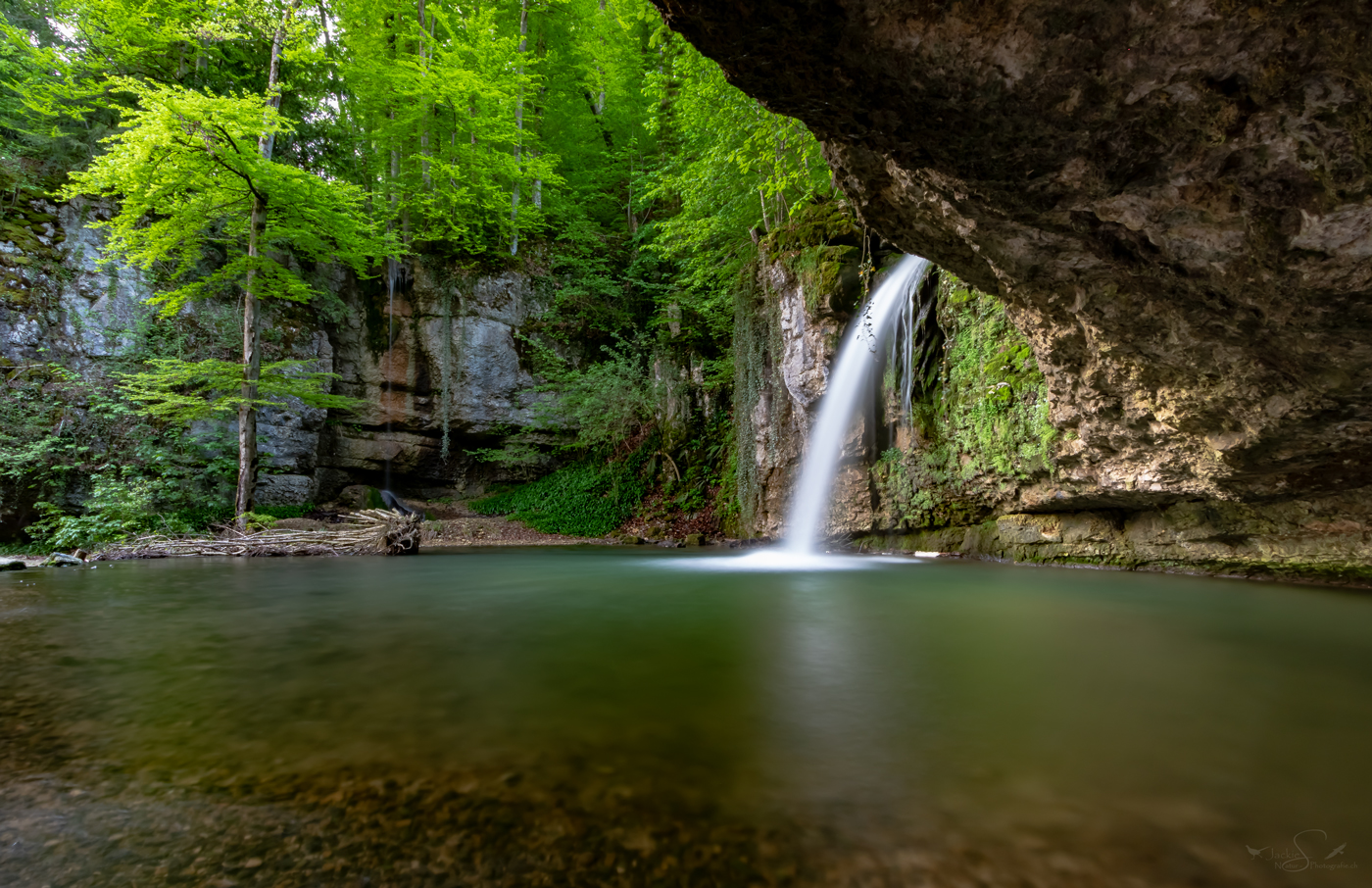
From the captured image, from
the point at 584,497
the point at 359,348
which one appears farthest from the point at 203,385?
the point at 584,497

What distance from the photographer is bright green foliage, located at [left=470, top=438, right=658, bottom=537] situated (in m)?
14.9

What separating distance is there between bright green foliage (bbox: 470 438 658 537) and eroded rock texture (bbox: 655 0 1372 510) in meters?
11.8

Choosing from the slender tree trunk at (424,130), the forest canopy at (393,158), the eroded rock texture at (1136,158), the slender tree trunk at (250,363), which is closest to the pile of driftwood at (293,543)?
the slender tree trunk at (250,363)

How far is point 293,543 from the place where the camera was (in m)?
9.82

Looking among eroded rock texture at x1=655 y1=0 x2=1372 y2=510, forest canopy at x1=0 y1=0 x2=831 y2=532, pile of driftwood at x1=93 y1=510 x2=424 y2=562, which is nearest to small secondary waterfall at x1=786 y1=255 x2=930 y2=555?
forest canopy at x1=0 y1=0 x2=831 y2=532

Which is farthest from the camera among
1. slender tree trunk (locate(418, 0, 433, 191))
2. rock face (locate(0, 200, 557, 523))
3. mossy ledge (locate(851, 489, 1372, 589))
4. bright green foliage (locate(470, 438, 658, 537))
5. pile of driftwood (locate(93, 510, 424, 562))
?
slender tree trunk (locate(418, 0, 433, 191))

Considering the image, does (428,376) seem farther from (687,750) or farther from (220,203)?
(687,750)

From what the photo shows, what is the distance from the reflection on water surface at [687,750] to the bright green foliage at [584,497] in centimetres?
1074

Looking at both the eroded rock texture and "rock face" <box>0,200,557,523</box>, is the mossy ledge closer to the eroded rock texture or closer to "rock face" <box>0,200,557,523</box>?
the eroded rock texture

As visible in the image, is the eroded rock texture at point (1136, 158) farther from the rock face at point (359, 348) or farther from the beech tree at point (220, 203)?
the rock face at point (359, 348)

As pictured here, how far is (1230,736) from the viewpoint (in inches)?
81.1

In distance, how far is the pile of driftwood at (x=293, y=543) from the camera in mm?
9260

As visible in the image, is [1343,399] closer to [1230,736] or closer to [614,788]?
[1230,736]

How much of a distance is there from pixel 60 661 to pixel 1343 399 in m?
7.56
